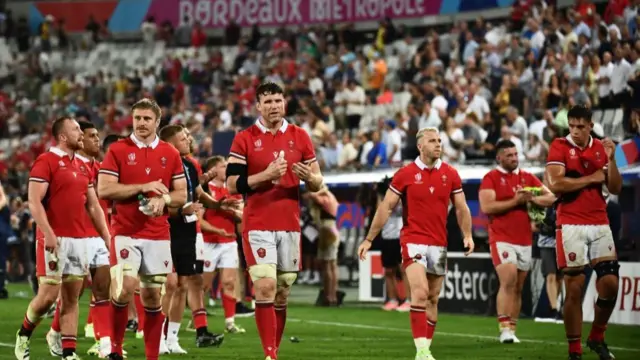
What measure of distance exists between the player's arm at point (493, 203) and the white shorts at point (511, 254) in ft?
1.36

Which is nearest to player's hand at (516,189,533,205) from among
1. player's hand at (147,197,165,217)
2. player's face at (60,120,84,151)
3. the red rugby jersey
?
the red rugby jersey

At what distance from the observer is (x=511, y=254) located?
54.5ft

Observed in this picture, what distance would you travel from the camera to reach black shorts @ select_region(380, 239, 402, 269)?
2247cm

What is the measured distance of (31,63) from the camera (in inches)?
1855

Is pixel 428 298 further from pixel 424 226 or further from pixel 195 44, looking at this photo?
pixel 195 44

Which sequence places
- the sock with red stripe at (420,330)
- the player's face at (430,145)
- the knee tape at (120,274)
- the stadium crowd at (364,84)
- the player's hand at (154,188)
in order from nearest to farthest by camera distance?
the player's hand at (154,188), the knee tape at (120,274), the sock with red stripe at (420,330), the player's face at (430,145), the stadium crowd at (364,84)

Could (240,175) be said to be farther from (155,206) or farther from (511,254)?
(511,254)

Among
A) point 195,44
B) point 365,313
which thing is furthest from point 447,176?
point 195,44

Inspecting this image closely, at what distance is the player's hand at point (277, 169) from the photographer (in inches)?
476

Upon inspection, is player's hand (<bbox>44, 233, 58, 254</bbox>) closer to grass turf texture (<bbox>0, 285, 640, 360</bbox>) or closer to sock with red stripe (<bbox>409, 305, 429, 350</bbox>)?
grass turf texture (<bbox>0, 285, 640, 360</bbox>)

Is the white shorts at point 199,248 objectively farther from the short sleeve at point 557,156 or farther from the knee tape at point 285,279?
the short sleeve at point 557,156

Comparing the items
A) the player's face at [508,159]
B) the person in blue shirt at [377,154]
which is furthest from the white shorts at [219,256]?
the person in blue shirt at [377,154]

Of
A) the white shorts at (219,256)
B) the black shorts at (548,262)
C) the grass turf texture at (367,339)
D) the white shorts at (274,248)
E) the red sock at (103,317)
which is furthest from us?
the black shorts at (548,262)

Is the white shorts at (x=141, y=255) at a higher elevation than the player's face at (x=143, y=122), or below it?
below
